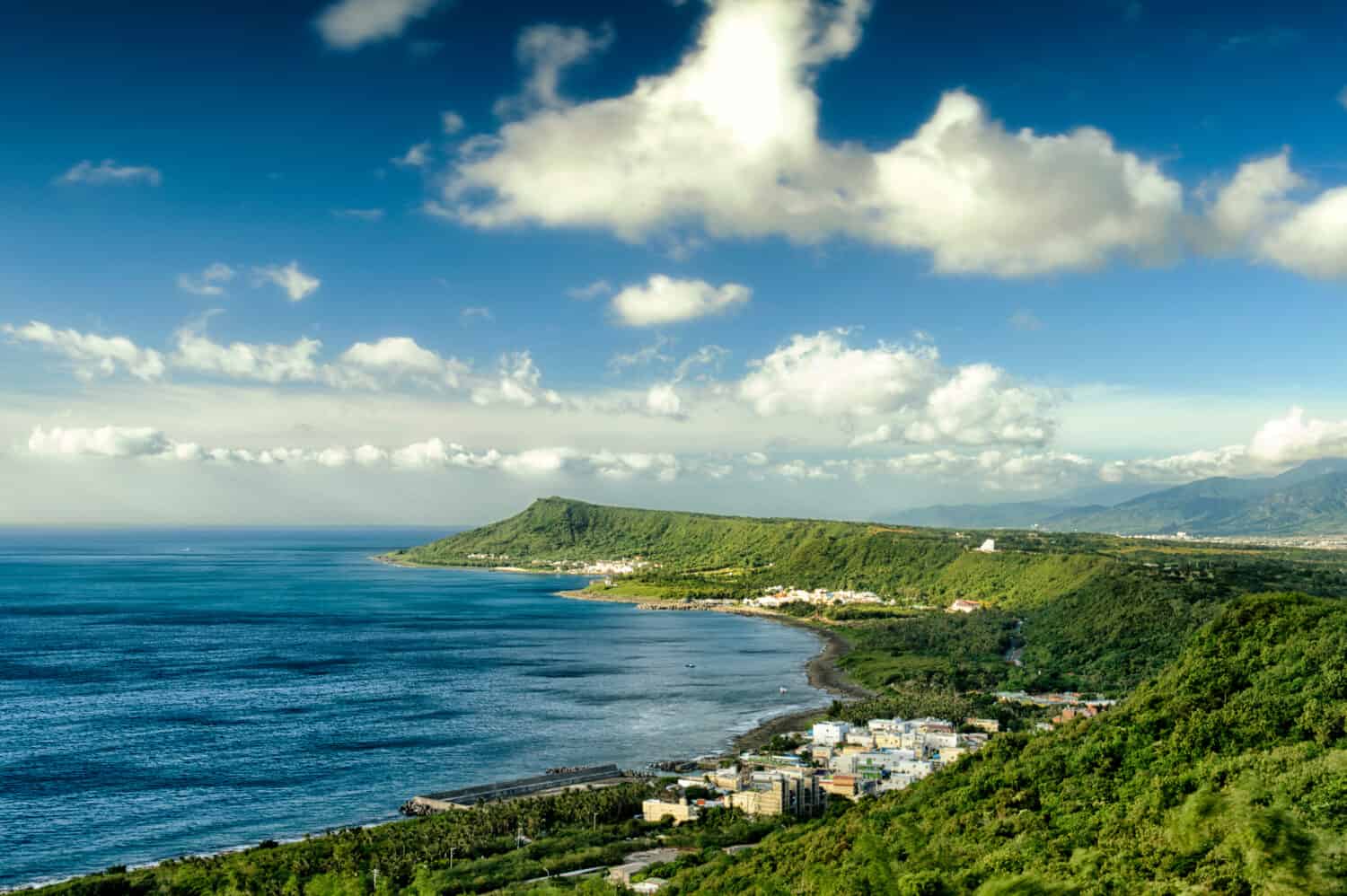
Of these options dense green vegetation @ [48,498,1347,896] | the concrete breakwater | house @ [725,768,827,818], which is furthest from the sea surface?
house @ [725,768,827,818]

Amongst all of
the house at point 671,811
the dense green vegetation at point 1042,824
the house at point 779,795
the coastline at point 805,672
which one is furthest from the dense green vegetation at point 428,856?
the coastline at point 805,672

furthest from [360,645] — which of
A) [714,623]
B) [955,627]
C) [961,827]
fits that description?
[961,827]

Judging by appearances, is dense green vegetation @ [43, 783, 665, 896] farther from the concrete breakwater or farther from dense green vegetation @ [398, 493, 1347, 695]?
dense green vegetation @ [398, 493, 1347, 695]

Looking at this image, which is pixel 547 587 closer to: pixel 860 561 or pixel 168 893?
pixel 860 561

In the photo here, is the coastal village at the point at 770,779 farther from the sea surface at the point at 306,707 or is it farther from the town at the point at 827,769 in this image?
the sea surface at the point at 306,707

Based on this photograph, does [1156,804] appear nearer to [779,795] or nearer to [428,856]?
[779,795]
